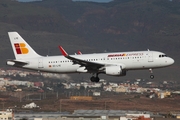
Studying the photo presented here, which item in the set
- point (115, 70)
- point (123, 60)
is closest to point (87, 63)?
point (115, 70)

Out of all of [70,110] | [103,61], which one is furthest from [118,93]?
[103,61]

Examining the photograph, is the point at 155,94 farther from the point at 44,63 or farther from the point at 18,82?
the point at 44,63

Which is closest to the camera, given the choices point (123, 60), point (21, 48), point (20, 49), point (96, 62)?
point (123, 60)

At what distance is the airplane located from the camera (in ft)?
271

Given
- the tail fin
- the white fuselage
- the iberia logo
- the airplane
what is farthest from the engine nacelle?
the iberia logo

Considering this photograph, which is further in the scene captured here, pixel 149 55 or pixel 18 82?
pixel 18 82

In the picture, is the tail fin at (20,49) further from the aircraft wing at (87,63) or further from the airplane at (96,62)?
the aircraft wing at (87,63)

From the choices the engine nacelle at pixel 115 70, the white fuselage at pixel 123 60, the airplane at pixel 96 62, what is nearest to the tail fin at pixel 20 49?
the airplane at pixel 96 62

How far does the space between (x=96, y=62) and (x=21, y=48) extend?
10.0 meters

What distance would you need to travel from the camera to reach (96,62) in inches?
3300

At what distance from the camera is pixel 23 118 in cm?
9719

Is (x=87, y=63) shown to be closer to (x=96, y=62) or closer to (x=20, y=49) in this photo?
(x=96, y=62)

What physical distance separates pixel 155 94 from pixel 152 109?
25.4 meters

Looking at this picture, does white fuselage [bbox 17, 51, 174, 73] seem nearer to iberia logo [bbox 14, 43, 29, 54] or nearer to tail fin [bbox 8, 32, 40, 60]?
tail fin [bbox 8, 32, 40, 60]
